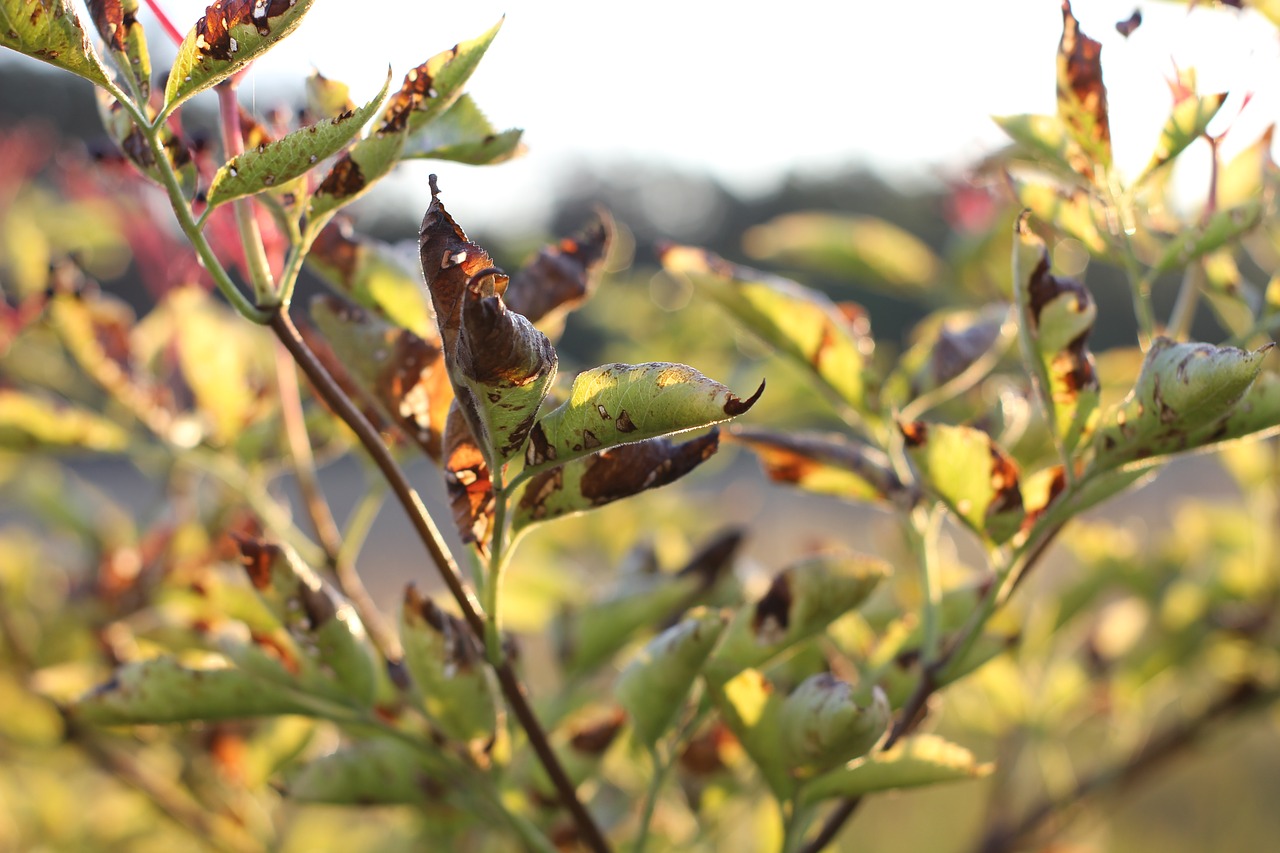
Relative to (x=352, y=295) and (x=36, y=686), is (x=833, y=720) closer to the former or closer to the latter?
(x=352, y=295)

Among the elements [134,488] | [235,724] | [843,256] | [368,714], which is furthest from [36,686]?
[134,488]

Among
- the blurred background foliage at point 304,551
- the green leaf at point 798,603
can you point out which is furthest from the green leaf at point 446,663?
the blurred background foliage at point 304,551

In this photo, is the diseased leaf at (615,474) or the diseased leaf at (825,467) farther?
the diseased leaf at (825,467)

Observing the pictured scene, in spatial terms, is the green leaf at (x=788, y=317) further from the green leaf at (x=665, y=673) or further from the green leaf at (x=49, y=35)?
the green leaf at (x=49, y=35)

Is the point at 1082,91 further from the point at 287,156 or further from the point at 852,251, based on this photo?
the point at 852,251

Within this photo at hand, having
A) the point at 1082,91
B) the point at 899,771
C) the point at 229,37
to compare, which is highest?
the point at 229,37

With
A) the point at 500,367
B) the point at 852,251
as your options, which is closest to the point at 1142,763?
the point at 852,251
